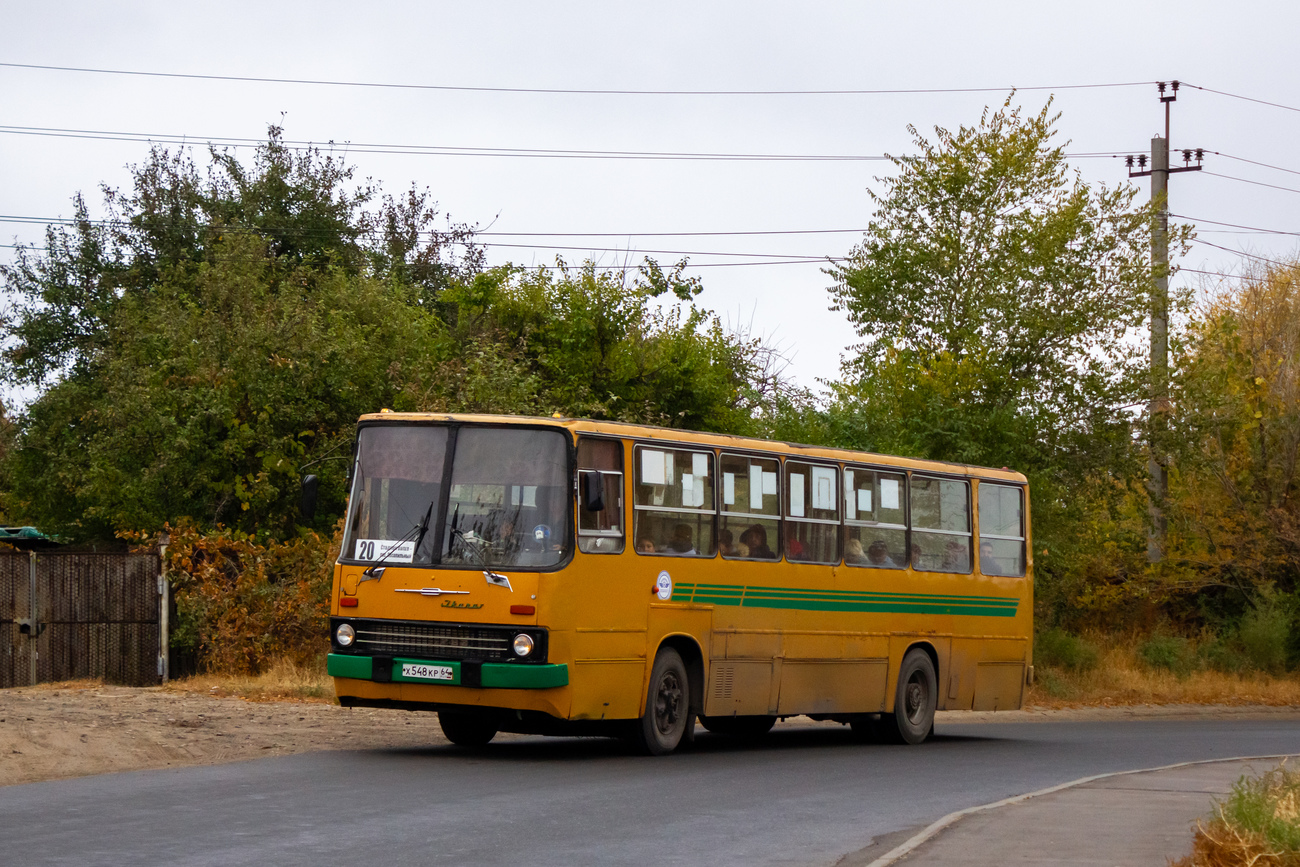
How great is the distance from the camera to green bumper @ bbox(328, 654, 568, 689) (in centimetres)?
1419

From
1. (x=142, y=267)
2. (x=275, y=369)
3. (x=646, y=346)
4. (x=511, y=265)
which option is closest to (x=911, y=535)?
(x=275, y=369)

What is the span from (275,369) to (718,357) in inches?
406

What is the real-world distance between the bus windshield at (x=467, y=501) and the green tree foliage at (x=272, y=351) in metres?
10.4

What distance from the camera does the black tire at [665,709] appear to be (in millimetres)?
15539

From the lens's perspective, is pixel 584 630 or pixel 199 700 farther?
pixel 199 700

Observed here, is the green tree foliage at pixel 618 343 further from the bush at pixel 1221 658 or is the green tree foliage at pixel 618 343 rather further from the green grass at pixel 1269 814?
the green grass at pixel 1269 814

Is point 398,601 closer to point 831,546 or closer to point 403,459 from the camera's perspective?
point 403,459

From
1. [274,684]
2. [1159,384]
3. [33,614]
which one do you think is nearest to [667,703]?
[274,684]

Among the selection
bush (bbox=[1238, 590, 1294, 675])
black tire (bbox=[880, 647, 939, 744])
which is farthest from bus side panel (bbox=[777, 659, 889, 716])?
bush (bbox=[1238, 590, 1294, 675])

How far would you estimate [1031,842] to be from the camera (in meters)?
10.1

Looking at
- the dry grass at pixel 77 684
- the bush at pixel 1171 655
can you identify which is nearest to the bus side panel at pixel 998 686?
the dry grass at pixel 77 684

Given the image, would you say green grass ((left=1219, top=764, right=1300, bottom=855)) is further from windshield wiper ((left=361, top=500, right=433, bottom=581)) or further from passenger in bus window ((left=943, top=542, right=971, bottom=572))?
passenger in bus window ((left=943, top=542, right=971, bottom=572))

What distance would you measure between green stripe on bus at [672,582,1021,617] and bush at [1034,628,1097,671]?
1064cm

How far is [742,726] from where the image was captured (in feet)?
65.5
